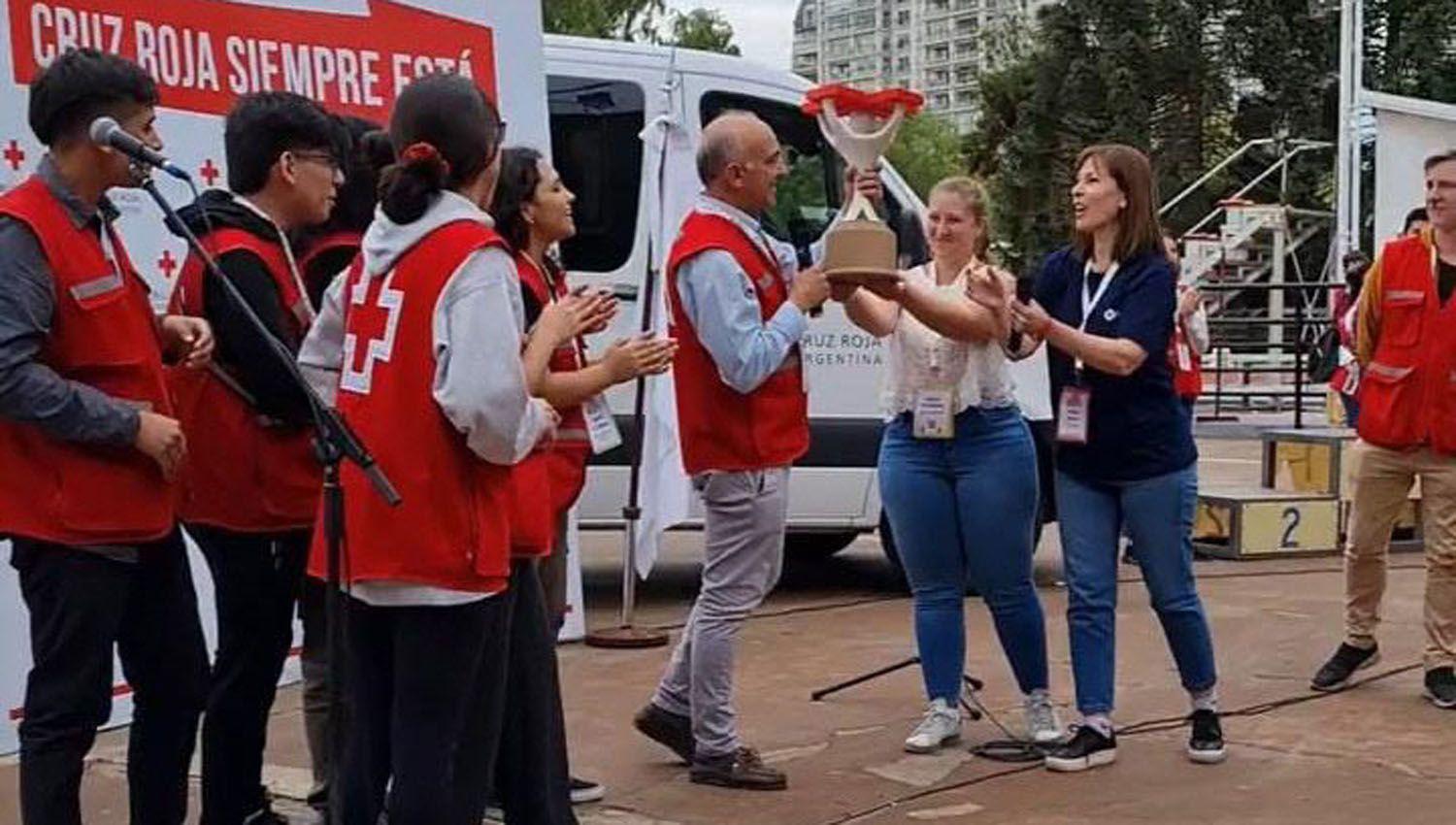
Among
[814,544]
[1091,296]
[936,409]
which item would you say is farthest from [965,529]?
[814,544]

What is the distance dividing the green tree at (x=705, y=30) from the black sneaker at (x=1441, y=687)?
131ft

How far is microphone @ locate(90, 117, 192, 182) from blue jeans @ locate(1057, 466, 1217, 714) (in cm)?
303

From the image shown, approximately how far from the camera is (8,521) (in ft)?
12.8

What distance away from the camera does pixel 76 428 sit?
3.80m

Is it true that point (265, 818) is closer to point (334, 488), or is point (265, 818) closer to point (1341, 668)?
point (334, 488)

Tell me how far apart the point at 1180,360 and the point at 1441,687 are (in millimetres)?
1580

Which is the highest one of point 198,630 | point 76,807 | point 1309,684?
point 198,630

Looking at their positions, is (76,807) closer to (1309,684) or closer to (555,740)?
(555,740)

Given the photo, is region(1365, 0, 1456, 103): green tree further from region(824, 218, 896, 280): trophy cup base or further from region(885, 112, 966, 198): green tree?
region(885, 112, 966, 198): green tree

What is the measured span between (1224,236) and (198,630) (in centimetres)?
2793

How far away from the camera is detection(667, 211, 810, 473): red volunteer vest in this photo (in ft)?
16.9

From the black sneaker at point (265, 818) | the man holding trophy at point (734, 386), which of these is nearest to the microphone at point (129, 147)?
the man holding trophy at point (734, 386)

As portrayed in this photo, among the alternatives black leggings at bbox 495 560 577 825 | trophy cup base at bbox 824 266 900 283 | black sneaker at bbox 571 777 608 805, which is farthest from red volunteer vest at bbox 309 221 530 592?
black sneaker at bbox 571 777 608 805

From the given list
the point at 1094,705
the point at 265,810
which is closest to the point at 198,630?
the point at 265,810
